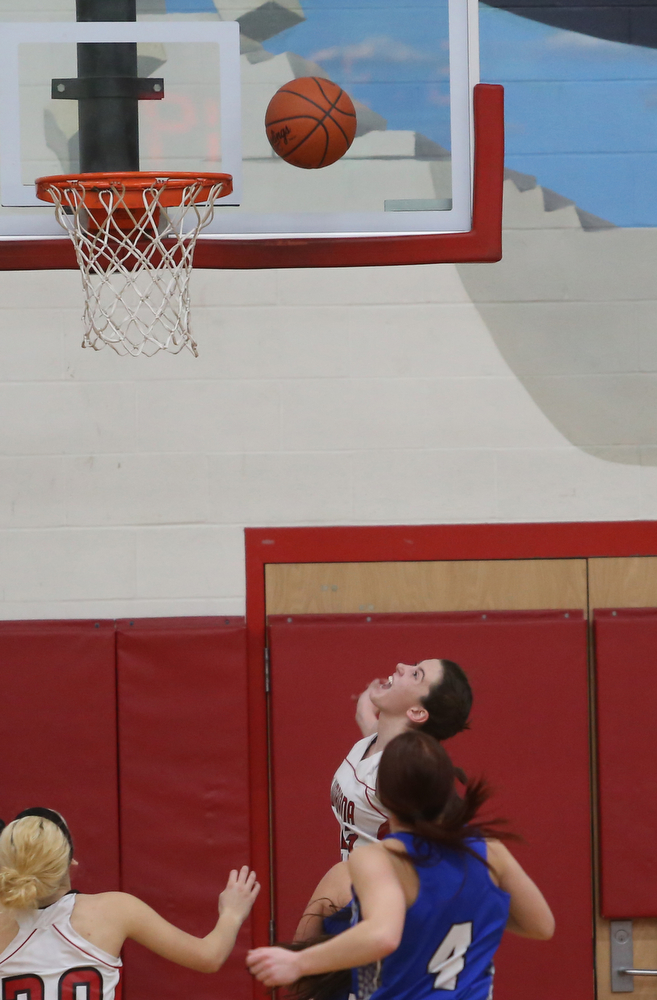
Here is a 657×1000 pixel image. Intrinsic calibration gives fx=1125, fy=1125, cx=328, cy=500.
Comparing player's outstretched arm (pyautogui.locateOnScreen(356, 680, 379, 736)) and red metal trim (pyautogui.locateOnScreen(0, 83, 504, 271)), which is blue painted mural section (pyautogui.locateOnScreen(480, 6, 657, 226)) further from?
player's outstretched arm (pyautogui.locateOnScreen(356, 680, 379, 736))

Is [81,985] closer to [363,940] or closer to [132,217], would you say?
[363,940]

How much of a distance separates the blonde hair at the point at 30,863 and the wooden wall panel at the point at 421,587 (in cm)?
186

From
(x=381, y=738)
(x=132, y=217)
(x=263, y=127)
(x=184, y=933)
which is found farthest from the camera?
(x=263, y=127)

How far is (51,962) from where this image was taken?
93.8 inches

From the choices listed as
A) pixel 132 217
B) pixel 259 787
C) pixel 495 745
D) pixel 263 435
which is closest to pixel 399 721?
pixel 495 745

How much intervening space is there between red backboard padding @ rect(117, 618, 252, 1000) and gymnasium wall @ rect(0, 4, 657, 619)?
209mm

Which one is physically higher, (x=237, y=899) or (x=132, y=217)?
(x=132, y=217)

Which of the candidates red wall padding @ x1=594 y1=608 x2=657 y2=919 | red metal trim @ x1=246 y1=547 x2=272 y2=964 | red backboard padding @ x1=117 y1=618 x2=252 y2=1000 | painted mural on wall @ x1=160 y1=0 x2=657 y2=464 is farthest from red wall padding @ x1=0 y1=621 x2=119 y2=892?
painted mural on wall @ x1=160 y1=0 x2=657 y2=464

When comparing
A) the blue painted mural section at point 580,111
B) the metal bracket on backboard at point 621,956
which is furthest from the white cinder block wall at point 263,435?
the metal bracket on backboard at point 621,956

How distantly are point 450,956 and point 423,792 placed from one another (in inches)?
12.7

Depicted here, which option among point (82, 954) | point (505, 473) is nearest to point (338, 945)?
point (82, 954)

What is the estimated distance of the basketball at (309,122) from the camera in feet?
11.3

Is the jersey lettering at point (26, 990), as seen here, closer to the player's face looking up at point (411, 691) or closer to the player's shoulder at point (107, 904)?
the player's shoulder at point (107, 904)

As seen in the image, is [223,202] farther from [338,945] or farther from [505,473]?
[338,945]
